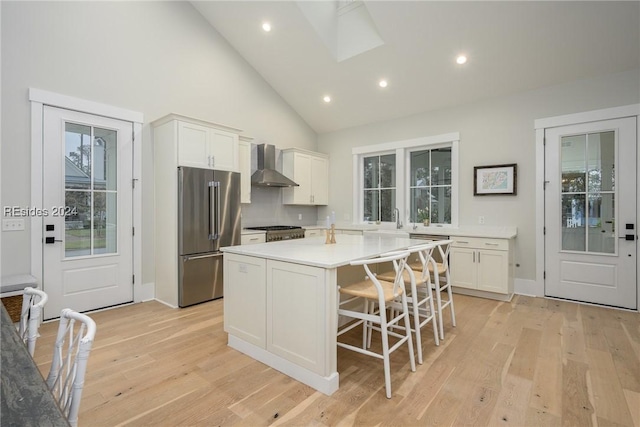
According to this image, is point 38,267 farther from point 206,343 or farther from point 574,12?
point 574,12

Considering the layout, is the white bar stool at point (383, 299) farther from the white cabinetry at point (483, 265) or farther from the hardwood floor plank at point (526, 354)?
the white cabinetry at point (483, 265)

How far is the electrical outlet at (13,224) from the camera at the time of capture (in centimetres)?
312

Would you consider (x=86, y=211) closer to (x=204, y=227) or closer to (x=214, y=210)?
(x=204, y=227)

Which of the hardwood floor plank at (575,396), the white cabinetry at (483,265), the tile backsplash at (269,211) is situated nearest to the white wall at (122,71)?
the tile backsplash at (269,211)

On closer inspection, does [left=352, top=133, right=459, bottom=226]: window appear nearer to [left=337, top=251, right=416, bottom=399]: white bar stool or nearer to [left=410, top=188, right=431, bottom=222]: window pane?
[left=410, top=188, right=431, bottom=222]: window pane

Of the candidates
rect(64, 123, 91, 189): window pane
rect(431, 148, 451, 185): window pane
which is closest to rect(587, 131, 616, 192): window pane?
rect(431, 148, 451, 185): window pane

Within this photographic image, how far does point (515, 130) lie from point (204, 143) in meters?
4.29

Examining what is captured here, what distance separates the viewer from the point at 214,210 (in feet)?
13.7

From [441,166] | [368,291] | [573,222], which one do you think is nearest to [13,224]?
[368,291]

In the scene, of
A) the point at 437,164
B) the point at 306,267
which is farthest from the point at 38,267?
the point at 437,164

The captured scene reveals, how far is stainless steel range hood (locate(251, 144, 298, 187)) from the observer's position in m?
5.14

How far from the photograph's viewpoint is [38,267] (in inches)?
130

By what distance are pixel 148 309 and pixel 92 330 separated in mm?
3147

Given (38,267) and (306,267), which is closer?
(306,267)
